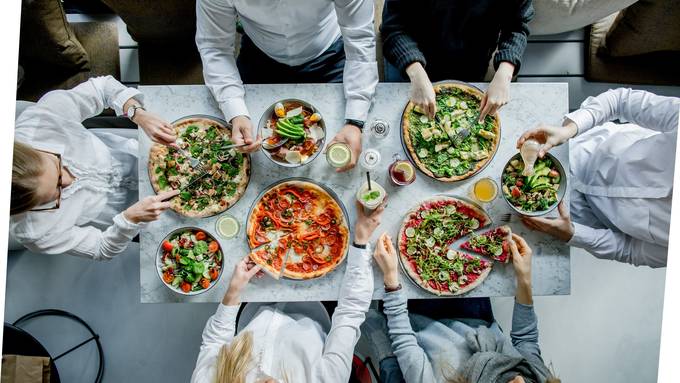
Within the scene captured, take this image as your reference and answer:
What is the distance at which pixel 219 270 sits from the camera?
1698 mm

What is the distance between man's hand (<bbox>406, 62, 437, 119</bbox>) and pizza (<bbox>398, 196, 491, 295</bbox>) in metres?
0.37

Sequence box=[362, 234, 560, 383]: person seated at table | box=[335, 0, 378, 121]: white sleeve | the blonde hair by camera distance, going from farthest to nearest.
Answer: box=[335, 0, 378, 121]: white sleeve, box=[362, 234, 560, 383]: person seated at table, the blonde hair

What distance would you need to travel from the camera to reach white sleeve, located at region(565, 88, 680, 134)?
5.23ft

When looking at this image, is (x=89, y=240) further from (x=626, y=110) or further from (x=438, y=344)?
(x=626, y=110)

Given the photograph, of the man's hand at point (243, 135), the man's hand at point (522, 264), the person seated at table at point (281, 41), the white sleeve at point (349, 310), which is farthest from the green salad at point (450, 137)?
the man's hand at point (243, 135)

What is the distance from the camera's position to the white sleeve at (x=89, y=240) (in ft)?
5.29

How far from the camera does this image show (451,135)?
169 centimetres

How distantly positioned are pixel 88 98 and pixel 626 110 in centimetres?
211

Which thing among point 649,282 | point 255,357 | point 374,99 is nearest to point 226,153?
point 374,99

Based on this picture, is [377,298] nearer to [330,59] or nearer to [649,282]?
[330,59]

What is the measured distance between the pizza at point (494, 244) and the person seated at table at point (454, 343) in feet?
0.10

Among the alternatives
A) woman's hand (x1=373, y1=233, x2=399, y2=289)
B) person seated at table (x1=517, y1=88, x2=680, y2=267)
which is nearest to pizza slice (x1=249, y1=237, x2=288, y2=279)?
woman's hand (x1=373, y1=233, x2=399, y2=289)

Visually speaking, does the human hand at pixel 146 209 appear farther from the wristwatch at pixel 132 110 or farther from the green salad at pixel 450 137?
the green salad at pixel 450 137

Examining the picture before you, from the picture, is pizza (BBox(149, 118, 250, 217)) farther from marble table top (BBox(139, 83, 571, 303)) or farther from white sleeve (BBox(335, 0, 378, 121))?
white sleeve (BBox(335, 0, 378, 121))
